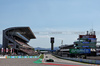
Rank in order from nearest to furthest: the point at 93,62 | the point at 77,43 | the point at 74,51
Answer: the point at 93,62
the point at 74,51
the point at 77,43

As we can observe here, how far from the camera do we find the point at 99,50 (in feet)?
368

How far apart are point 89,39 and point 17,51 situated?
1989 inches

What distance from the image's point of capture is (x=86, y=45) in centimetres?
9481

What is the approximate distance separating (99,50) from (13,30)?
60452mm

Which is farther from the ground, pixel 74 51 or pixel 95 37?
pixel 95 37

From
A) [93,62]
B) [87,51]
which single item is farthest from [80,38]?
[93,62]

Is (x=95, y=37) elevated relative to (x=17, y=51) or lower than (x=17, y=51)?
elevated

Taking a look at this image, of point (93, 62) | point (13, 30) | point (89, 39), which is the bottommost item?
point (93, 62)

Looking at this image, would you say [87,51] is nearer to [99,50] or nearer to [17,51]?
[99,50]

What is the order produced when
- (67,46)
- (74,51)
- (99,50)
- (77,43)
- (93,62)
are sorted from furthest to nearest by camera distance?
(67,46), (99,50), (77,43), (74,51), (93,62)

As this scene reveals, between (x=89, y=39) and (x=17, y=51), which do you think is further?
(x=17, y=51)

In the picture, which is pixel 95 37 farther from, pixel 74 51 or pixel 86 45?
pixel 74 51

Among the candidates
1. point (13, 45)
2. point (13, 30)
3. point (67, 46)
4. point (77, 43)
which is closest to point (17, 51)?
point (13, 45)

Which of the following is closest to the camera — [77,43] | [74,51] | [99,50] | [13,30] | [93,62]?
[93,62]
